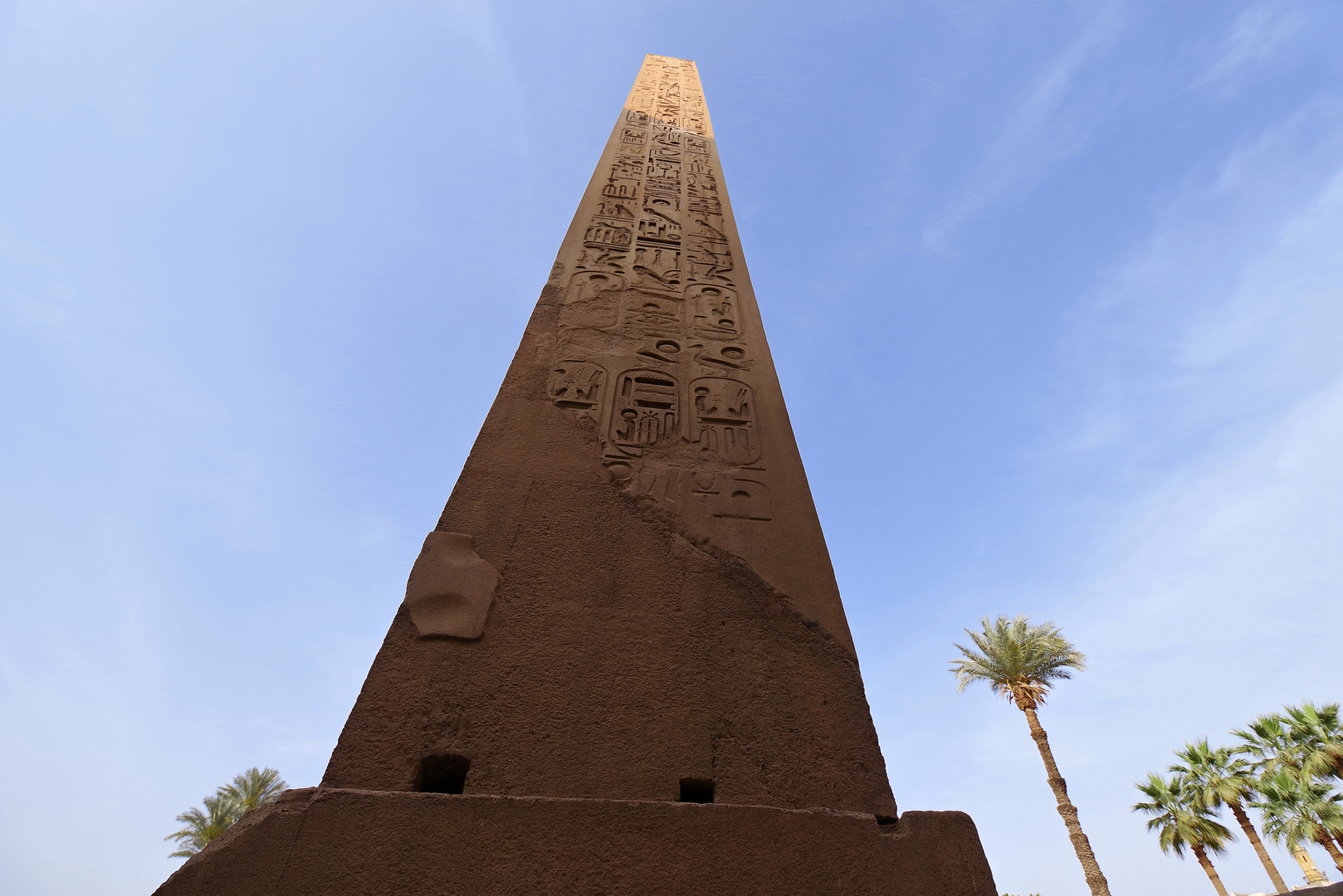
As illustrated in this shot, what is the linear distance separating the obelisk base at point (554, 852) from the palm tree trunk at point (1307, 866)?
14939 mm

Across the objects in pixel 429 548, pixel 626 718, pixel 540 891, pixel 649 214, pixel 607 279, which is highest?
pixel 649 214

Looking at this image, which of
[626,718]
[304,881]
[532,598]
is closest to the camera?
[304,881]

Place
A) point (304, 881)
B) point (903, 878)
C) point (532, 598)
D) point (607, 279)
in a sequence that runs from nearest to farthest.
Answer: point (304, 881) < point (903, 878) < point (532, 598) < point (607, 279)

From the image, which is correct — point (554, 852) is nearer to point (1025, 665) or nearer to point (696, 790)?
point (696, 790)

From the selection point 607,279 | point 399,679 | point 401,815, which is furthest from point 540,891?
point 607,279

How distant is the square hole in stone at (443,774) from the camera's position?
1.65 m

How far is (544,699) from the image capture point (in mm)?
1755

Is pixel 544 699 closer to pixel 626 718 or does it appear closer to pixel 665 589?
pixel 626 718

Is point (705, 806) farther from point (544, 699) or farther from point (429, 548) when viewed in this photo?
point (429, 548)

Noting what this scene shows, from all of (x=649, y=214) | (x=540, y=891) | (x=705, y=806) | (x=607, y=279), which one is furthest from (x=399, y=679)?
(x=649, y=214)

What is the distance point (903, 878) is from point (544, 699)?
0.87m

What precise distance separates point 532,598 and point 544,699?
301 mm

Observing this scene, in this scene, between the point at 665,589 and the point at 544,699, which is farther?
the point at 665,589

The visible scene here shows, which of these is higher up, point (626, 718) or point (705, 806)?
point (626, 718)
